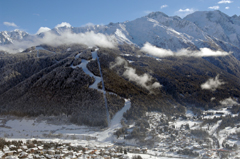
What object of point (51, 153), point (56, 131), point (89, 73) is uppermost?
point (89, 73)

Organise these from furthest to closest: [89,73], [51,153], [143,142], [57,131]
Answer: [89,73], [57,131], [143,142], [51,153]

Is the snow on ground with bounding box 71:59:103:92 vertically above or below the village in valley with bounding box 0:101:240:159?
above

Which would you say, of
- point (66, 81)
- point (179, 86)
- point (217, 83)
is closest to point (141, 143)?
point (66, 81)

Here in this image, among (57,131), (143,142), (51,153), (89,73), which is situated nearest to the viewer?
(51,153)

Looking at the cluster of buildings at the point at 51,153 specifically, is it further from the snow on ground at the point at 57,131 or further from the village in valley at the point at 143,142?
the snow on ground at the point at 57,131

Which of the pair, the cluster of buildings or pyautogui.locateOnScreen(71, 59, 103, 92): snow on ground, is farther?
pyautogui.locateOnScreen(71, 59, 103, 92): snow on ground

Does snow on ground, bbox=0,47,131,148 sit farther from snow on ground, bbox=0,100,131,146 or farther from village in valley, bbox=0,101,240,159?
village in valley, bbox=0,101,240,159

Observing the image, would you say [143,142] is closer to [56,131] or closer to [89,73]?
[56,131]

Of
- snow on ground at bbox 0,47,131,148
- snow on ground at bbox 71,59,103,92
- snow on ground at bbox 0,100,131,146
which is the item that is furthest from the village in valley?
snow on ground at bbox 71,59,103,92

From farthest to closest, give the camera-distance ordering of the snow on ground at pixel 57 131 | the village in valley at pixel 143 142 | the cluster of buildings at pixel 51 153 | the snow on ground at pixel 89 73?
1. the snow on ground at pixel 89 73
2. the snow on ground at pixel 57 131
3. the village in valley at pixel 143 142
4. the cluster of buildings at pixel 51 153

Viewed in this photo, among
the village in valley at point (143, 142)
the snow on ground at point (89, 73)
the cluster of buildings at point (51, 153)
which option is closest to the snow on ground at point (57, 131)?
the village in valley at point (143, 142)

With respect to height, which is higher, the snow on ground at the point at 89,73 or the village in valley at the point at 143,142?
the snow on ground at the point at 89,73

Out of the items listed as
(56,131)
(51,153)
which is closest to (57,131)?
(56,131)
